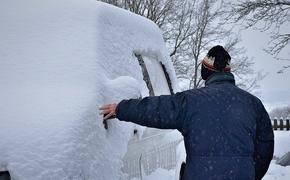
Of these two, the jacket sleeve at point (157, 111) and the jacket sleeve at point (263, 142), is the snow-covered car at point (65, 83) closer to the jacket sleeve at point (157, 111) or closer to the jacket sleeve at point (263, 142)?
the jacket sleeve at point (157, 111)

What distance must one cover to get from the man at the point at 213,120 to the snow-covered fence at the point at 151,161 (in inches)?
16.4

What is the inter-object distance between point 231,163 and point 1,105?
1346 millimetres

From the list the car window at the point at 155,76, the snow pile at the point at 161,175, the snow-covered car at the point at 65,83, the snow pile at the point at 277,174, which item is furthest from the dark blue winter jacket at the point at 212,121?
the snow pile at the point at 277,174

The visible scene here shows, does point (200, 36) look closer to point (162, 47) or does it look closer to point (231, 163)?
point (162, 47)

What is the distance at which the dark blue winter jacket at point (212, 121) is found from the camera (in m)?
2.37

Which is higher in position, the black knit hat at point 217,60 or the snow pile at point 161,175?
the black knit hat at point 217,60

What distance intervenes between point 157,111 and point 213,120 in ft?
1.07

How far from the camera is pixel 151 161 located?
3291 millimetres

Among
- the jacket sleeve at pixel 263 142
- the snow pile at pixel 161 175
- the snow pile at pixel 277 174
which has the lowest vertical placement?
the snow pile at pixel 277 174

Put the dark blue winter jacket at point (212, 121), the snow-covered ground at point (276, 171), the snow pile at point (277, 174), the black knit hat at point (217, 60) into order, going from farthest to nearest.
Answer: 1. the snow pile at point (277, 174)
2. the snow-covered ground at point (276, 171)
3. the black knit hat at point (217, 60)
4. the dark blue winter jacket at point (212, 121)

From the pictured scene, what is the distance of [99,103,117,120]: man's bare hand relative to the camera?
2.57 m

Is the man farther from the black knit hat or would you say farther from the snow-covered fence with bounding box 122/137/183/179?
the snow-covered fence with bounding box 122/137/183/179

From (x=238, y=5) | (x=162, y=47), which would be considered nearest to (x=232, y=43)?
(x=238, y=5)

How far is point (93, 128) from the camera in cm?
250
